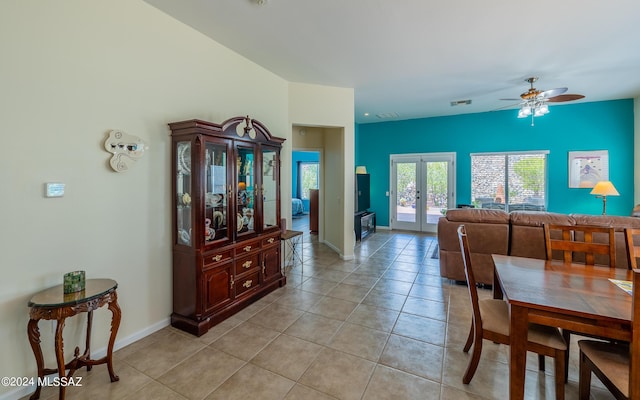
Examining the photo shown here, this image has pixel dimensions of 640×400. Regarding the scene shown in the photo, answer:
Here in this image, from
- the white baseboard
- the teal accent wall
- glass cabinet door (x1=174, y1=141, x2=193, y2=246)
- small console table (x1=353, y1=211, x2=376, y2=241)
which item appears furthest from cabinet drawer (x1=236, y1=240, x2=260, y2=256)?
the teal accent wall

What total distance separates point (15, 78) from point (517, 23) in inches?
168

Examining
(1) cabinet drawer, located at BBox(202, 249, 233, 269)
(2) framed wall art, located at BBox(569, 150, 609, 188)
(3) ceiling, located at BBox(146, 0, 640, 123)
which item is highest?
(3) ceiling, located at BBox(146, 0, 640, 123)

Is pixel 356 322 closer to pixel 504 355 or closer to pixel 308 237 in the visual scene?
pixel 504 355

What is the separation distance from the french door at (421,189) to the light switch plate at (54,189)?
713 cm

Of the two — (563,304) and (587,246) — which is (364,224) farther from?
(563,304)

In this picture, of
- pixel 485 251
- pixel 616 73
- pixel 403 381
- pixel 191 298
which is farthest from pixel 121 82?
pixel 616 73

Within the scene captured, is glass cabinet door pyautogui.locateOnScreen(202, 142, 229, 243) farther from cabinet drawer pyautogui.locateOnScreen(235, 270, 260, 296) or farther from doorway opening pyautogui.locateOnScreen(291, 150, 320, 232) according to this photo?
doorway opening pyautogui.locateOnScreen(291, 150, 320, 232)

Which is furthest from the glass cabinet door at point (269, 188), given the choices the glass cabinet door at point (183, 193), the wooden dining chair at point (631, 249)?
the wooden dining chair at point (631, 249)

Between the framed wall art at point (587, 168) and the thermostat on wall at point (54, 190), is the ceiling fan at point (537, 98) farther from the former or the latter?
the thermostat on wall at point (54, 190)

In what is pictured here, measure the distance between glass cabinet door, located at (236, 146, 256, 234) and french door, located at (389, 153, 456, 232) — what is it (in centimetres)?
542

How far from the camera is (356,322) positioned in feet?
9.22

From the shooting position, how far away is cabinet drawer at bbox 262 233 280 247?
11.5ft

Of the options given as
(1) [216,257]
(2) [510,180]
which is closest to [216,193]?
(1) [216,257]

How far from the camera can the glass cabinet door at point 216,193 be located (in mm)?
2756
